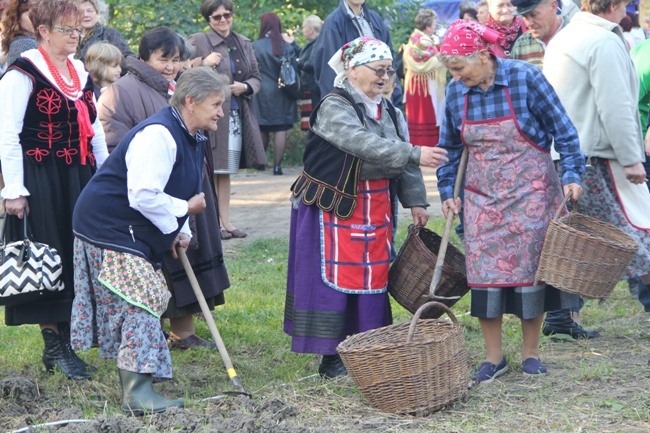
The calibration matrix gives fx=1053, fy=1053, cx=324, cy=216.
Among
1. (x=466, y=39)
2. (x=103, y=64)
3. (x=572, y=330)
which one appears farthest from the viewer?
(x=103, y=64)

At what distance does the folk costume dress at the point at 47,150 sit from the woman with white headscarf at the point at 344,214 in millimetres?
1125

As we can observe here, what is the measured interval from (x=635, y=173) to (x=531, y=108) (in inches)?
32.8

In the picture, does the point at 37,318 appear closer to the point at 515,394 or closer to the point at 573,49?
the point at 515,394

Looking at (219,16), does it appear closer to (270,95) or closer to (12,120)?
(270,95)

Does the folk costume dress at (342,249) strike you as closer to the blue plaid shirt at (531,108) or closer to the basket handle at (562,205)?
the blue plaid shirt at (531,108)

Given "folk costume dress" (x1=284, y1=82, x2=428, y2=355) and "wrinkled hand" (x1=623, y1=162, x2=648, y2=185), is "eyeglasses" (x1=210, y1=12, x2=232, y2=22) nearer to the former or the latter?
"folk costume dress" (x1=284, y1=82, x2=428, y2=355)

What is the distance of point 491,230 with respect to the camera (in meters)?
5.03

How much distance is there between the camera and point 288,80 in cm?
1230

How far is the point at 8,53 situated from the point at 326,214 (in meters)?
2.14

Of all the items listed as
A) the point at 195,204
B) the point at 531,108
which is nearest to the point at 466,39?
the point at 531,108

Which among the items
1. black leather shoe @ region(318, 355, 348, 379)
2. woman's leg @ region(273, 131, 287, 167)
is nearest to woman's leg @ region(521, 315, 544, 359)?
black leather shoe @ region(318, 355, 348, 379)

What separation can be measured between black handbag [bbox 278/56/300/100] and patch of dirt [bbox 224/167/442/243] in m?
1.11

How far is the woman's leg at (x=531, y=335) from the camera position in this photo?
5180 millimetres

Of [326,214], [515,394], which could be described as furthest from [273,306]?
[515,394]
